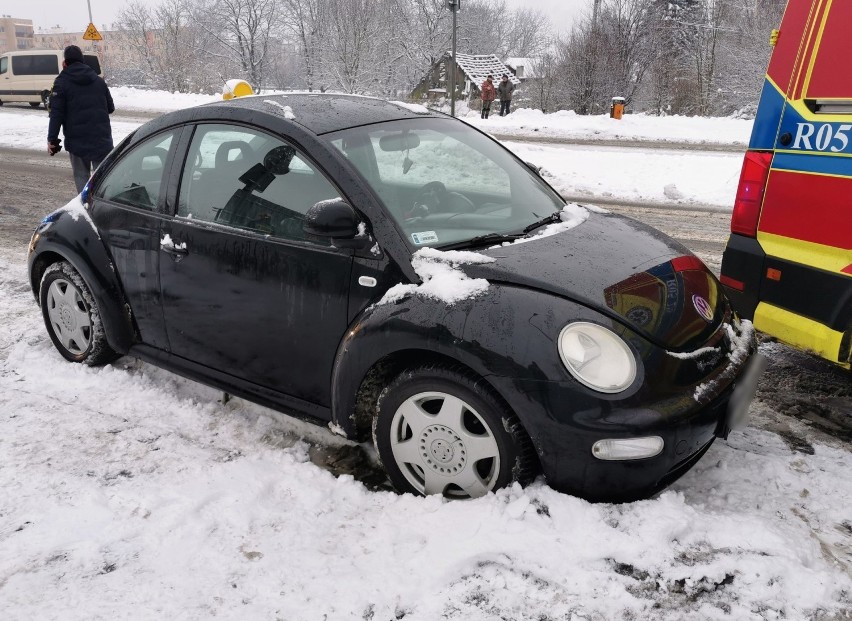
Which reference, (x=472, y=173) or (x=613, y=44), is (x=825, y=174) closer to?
(x=472, y=173)

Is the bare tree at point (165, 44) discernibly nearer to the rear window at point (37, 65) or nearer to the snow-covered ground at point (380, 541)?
the rear window at point (37, 65)

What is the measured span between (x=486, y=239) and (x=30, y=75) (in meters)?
31.4

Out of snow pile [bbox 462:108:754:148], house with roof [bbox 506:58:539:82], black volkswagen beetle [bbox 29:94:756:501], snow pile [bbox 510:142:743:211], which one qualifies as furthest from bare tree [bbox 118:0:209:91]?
black volkswagen beetle [bbox 29:94:756:501]

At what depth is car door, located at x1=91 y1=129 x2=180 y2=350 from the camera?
3.71 meters

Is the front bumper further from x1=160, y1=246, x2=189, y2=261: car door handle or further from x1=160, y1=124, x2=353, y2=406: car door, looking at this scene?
x1=160, y1=246, x2=189, y2=261: car door handle

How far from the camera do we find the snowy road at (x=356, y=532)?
7.59 ft

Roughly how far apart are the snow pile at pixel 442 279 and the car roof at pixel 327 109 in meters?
0.87

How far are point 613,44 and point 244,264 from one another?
31635 mm

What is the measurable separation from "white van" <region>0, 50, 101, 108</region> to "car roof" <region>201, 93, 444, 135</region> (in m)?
29.1

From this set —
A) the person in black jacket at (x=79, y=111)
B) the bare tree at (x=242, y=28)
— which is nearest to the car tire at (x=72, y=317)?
the person in black jacket at (x=79, y=111)

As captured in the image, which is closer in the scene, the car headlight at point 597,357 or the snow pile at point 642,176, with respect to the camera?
the car headlight at point 597,357

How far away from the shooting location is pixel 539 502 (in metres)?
2.59

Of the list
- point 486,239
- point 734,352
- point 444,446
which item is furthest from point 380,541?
point 734,352

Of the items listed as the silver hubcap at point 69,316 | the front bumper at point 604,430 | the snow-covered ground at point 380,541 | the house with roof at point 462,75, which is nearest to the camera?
the snow-covered ground at point 380,541
